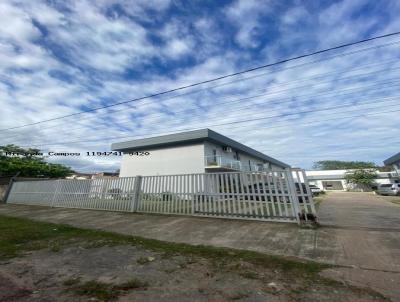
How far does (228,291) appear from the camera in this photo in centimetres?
246

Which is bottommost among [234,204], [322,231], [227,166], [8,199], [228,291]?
[228,291]

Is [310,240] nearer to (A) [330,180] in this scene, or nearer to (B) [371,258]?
(B) [371,258]

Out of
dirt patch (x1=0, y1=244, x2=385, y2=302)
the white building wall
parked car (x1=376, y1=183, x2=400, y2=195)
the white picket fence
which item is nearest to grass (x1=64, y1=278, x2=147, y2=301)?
dirt patch (x1=0, y1=244, x2=385, y2=302)

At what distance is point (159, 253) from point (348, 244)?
385 cm

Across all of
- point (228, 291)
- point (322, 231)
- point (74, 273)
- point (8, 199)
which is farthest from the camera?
point (8, 199)

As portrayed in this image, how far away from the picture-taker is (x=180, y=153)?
18.9 meters

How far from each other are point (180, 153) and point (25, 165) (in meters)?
17.2

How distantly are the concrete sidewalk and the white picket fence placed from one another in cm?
52

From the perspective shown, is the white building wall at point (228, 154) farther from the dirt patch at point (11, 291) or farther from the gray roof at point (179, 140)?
the dirt patch at point (11, 291)

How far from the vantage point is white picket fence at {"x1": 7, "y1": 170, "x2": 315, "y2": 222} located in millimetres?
6402

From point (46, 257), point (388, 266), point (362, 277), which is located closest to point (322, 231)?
point (388, 266)

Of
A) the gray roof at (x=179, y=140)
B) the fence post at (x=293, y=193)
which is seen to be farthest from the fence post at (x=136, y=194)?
the gray roof at (x=179, y=140)

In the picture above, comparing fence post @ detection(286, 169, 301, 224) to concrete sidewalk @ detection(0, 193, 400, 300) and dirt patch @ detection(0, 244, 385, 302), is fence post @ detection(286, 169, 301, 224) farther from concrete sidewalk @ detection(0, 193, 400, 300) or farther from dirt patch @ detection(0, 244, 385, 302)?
dirt patch @ detection(0, 244, 385, 302)

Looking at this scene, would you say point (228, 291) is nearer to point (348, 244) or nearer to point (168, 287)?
point (168, 287)
